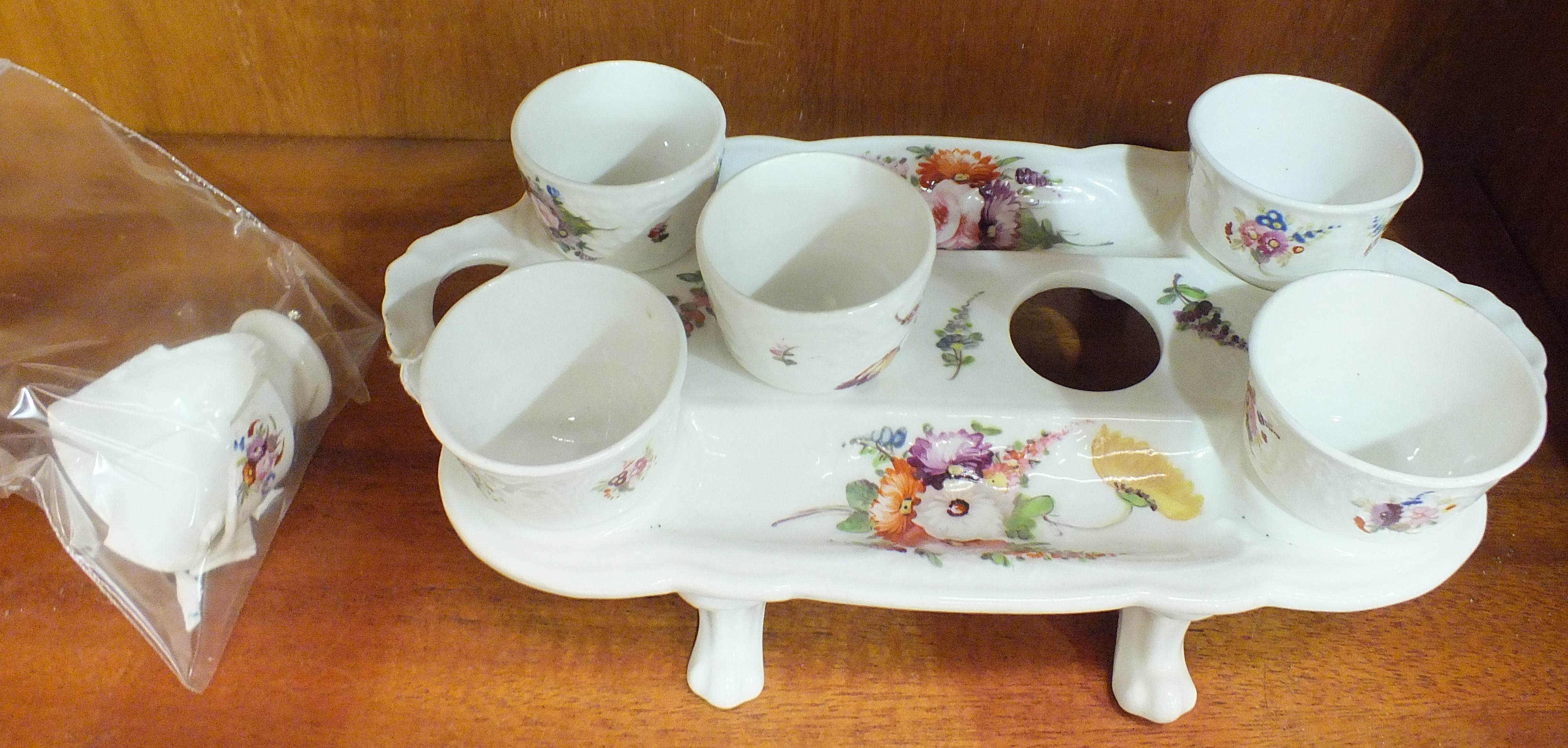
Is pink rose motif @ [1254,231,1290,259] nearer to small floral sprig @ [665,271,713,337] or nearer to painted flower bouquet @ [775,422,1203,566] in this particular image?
painted flower bouquet @ [775,422,1203,566]

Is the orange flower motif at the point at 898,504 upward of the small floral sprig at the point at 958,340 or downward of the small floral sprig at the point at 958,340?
downward

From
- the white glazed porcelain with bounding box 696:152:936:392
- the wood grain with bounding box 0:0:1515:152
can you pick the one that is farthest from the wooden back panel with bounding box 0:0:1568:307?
the white glazed porcelain with bounding box 696:152:936:392

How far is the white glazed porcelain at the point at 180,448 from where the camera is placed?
34cm

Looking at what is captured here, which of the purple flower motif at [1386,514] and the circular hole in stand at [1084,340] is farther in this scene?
the circular hole in stand at [1084,340]

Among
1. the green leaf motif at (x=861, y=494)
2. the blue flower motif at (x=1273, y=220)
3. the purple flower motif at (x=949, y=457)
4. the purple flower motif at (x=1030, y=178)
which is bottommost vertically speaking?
the green leaf motif at (x=861, y=494)

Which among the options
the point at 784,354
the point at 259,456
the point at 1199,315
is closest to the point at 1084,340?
the point at 1199,315

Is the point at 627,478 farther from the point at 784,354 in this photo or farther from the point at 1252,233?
the point at 1252,233

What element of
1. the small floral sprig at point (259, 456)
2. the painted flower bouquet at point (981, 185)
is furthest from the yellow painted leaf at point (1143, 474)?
the small floral sprig at point (259, 456)

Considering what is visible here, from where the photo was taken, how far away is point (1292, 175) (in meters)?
0.42

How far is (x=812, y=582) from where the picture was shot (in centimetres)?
31

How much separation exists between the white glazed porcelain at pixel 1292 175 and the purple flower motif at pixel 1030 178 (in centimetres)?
6

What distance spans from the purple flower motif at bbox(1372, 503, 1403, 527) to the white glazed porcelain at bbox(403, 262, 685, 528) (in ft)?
0.68

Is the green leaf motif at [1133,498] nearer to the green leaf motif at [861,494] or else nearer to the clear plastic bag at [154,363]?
the green leaf motif at [861,494]

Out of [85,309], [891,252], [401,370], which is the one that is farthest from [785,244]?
[85,309]
